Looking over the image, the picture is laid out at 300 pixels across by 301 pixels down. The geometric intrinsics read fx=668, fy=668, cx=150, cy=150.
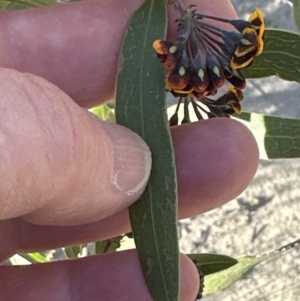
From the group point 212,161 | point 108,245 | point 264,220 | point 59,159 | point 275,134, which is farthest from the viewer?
point 264,220

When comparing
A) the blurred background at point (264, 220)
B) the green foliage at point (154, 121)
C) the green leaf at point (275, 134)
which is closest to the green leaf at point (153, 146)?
the green foliage at point (154, 121)

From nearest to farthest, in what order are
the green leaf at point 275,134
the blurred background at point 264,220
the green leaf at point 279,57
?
the green leaf at point 279,57 < the green leaf at point 275,134 < the blurred background at point 264,220

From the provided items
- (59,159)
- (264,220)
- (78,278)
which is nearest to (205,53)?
(59,159)

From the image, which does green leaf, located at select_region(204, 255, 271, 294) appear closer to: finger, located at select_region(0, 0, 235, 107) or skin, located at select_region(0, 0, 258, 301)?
skin, located at select_region(0, 0, 258, 301)

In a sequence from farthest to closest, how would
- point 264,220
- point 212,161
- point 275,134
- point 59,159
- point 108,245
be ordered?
point 264,220 → point 108,245 → point 275,134 → point 212,161 → point 59,159

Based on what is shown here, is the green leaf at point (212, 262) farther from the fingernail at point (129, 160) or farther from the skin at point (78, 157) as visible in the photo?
the fingernail at point (129, 160)

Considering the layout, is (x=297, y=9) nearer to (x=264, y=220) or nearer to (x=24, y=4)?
(x=24, y=4)

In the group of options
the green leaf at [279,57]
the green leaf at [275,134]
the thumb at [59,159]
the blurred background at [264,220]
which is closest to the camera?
the thumb at [59,159]
